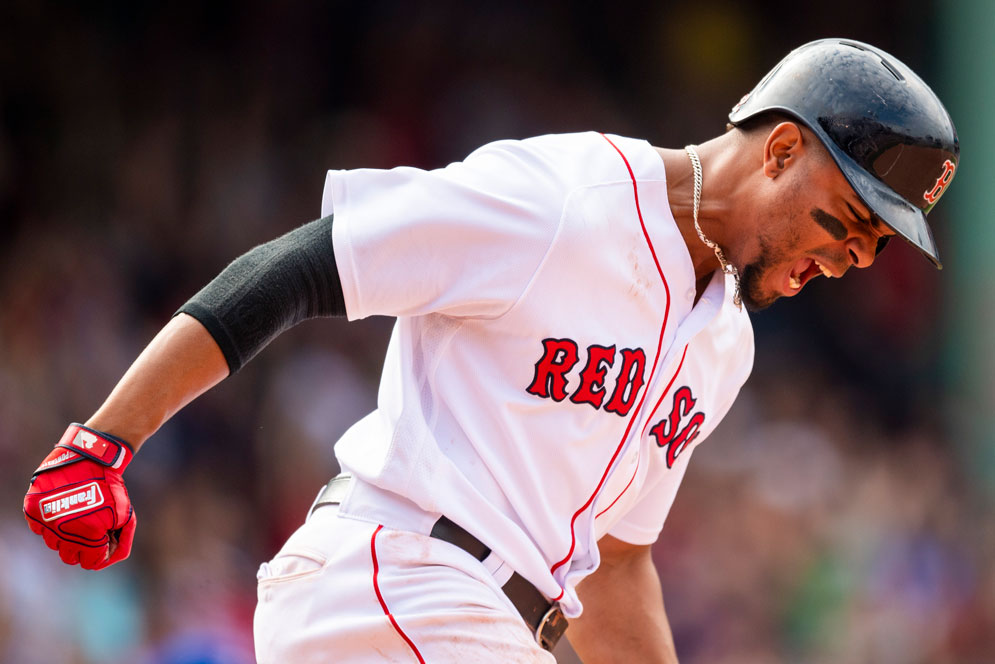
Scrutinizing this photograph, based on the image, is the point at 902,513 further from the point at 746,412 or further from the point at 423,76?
the point at 423,76

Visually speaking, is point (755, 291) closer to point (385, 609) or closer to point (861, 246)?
point (861, 246)

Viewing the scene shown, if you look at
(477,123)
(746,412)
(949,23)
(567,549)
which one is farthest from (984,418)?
(567,549)

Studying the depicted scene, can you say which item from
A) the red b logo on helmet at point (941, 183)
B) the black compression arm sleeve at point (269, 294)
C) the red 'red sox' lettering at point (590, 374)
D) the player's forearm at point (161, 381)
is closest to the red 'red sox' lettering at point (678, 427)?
the red 'red sox' lettering at point (590, 374)

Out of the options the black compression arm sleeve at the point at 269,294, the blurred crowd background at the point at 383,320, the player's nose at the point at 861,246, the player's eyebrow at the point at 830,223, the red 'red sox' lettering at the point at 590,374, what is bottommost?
the blurred crowd background at the point at 383,320

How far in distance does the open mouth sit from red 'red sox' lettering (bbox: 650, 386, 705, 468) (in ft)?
1.01

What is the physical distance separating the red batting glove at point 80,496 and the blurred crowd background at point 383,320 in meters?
2.73

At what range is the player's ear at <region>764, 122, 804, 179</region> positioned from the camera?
229 cm

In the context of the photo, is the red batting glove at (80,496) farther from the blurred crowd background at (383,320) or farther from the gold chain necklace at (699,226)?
the blurred crowd background at (383,320)

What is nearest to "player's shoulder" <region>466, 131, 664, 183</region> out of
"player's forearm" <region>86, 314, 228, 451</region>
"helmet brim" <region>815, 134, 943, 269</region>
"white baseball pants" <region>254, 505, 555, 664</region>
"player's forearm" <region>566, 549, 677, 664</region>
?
"helmet brim" <region>815, 134, 943, 269</region>

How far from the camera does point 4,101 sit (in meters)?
5.65

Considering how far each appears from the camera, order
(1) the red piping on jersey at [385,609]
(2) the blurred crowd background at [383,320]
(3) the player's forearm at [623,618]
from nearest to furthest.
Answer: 1. (1) the red piping on jersey at [385,609]
2. (3) the player's forearm at [623,618]
3. (2) the blurred crowd background at [383,320]

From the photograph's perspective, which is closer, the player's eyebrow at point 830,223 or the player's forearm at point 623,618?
the player's eyebrow at point 830,223

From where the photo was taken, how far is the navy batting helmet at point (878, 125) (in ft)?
7.36

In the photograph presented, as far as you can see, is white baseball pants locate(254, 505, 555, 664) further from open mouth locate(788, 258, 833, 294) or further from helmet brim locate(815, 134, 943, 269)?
helmet brim locate(815, 134, 943, 269)
